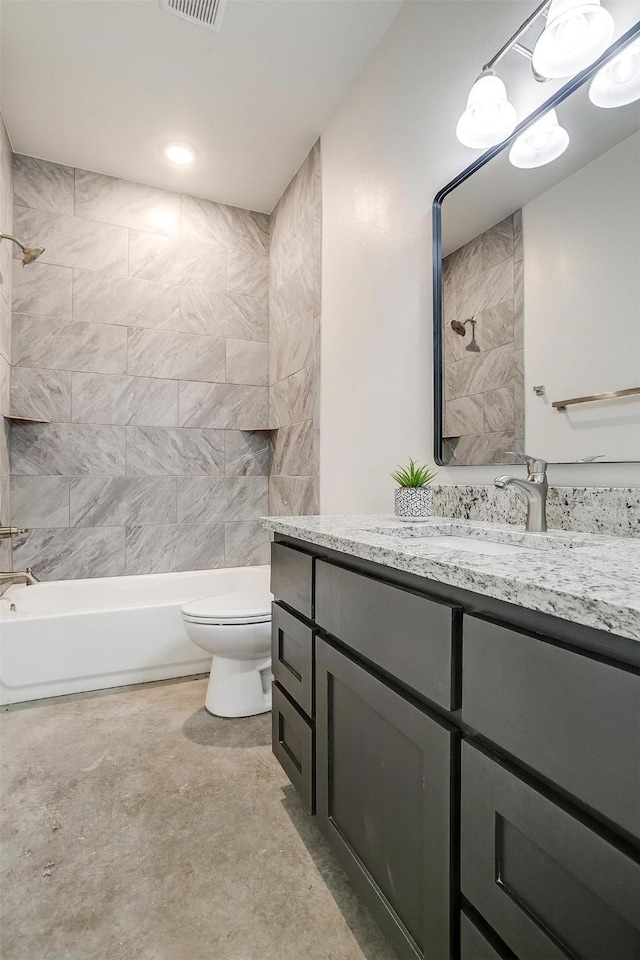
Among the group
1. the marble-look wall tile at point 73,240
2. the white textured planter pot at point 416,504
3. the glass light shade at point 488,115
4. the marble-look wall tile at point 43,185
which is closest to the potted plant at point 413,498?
the white textured planter pot at point 416,504

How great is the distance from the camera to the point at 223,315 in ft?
11.0

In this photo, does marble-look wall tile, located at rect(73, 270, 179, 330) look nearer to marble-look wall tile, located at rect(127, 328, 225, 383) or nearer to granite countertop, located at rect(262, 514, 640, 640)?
marble-look wall tile, located at rect(127, 328, 225, 383)

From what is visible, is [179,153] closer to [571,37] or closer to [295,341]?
[295,341]

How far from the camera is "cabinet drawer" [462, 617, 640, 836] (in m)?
0.51

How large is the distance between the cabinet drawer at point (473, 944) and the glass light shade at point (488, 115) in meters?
1.78

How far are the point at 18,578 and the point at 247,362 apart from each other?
1865mm

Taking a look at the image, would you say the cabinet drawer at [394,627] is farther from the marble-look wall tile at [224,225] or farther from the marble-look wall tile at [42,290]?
the marble-look wall tile at [224,225]

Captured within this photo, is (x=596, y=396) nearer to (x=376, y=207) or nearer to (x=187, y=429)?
(x=376, y=207)

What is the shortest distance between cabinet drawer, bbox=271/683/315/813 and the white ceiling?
→ 2529 millimetres

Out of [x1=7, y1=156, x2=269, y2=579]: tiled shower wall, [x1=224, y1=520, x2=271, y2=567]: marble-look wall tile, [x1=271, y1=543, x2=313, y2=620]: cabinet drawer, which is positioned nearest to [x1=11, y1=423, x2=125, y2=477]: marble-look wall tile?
[x1=7, y1=156, x2=269, y2=579]: tiled shower wall

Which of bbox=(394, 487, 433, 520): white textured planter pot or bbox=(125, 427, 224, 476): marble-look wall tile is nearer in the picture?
bbox=(394, 487, 433, 520): white textured planter pot

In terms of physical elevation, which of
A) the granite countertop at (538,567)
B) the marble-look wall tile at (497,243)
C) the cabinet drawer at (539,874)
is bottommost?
the cabinet drawer at (539,874)

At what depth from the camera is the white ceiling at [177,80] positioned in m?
2.01

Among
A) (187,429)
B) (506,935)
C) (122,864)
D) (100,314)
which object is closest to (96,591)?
(187,429)
